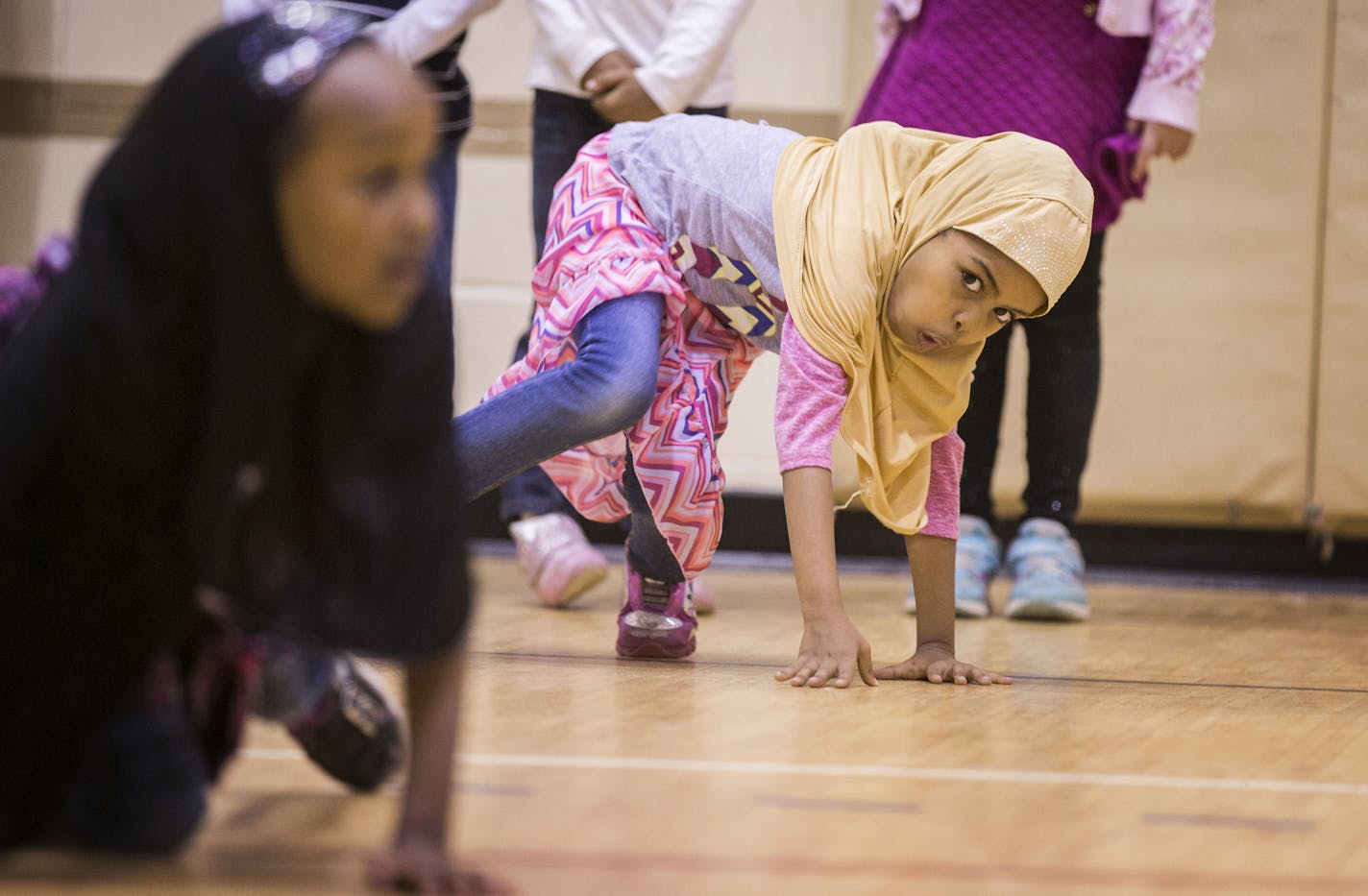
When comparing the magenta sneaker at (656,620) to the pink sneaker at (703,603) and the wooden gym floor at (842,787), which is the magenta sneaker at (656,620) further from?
the pink sneaker at (703,603)

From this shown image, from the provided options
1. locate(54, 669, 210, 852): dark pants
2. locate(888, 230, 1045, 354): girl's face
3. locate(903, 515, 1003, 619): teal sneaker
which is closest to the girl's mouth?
locate(888, 230, 1045, 354): girl's face

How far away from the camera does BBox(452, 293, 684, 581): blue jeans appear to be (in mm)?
1533

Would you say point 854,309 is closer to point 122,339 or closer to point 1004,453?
point 122,339

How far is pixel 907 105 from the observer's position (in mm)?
2002

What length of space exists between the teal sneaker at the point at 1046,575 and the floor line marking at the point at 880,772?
3.15ft

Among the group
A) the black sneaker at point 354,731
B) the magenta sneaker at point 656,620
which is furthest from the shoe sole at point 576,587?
the black sneaker at point 354,731

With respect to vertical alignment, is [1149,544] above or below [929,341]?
below

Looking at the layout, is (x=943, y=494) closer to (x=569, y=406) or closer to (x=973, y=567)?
(x=569, y=406)

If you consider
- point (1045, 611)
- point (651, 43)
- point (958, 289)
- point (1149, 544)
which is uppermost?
point (651, 43)

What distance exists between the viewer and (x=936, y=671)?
4.84 ft

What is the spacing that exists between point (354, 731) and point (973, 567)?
4.14 ft

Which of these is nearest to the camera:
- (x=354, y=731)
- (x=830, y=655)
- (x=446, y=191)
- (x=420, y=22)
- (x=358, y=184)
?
(x=358, y=184)

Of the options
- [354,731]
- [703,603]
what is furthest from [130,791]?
[703,603]

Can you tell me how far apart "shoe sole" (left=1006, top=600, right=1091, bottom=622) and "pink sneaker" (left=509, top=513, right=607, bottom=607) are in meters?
0.53
